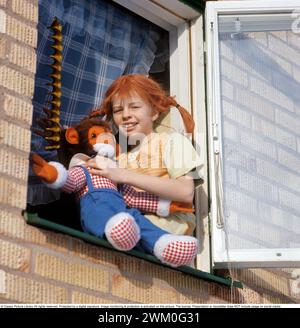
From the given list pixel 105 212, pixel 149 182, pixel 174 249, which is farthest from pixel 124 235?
pixel 149 182

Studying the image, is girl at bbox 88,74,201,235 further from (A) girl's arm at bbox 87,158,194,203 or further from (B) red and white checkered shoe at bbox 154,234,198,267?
(B) red and white checkered shoe at bbox 154,234,198,267

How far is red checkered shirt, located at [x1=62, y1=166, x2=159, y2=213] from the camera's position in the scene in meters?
4.82

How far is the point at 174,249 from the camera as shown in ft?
15.6

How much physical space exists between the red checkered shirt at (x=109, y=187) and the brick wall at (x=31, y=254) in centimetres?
30

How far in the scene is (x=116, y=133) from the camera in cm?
528

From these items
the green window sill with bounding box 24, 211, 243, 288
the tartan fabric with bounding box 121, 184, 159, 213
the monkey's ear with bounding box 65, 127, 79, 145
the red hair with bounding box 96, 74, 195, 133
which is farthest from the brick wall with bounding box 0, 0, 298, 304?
the red hair with bounding box 96, 74, 195, 133

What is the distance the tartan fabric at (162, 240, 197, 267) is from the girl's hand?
382 millimetres

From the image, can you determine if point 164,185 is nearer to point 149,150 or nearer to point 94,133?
point 149,150

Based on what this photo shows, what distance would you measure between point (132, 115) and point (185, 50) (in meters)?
0.68

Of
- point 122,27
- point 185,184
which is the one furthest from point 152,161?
point 122,27

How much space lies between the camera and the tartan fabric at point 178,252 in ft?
15.6

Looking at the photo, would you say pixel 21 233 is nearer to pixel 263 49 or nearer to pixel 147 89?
pixel 147 89

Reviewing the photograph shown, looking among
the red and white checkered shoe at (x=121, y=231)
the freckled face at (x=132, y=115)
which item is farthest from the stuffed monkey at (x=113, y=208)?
the freckled face at (x=132, y=115)

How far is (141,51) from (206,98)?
46cm
